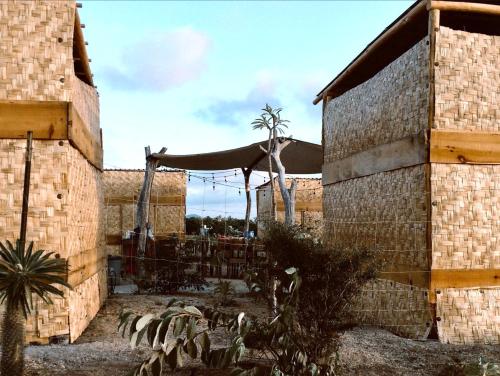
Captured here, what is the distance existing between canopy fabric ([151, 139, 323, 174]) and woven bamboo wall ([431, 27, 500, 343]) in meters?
4.26

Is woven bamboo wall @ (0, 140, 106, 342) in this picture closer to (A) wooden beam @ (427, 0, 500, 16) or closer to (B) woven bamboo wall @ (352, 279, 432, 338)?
(B) woven bamboo wall @ (352, 279, 432, 338)

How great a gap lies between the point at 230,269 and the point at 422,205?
7.51m

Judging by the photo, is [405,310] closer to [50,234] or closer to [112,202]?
[50,234]

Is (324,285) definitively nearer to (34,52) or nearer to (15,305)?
(15,305)

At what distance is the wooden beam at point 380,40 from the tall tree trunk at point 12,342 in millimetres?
5755

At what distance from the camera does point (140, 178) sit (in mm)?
17547

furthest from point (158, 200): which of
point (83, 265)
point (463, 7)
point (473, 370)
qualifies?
point (473, 370)

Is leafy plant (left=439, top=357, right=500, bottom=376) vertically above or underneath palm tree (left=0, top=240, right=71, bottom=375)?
underneath

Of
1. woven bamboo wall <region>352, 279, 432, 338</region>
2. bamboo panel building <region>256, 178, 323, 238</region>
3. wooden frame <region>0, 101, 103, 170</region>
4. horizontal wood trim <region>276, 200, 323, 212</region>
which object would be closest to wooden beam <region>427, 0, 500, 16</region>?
woven bamboo wall <region>352, 279, 432, 338</region>

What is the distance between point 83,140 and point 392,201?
14.7 feet

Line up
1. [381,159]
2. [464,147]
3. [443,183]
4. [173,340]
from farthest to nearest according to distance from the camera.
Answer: [381,159] < [464,147] < [443,183] < [173,340]

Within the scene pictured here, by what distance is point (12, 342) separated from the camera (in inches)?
165

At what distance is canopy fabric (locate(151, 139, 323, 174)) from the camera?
11.1 metres

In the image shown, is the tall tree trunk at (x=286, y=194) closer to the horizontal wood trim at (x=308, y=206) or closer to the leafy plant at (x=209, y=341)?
the leafy plant at (x=209, y=341)
